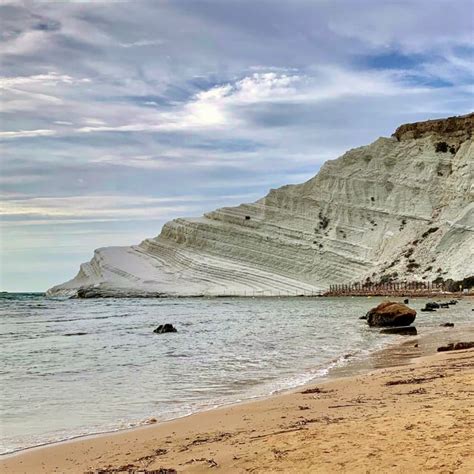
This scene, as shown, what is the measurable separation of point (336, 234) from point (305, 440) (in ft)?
234


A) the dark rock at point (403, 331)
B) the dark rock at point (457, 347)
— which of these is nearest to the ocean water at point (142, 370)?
the dark rock at point (403, 331)

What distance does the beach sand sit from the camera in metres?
4.88

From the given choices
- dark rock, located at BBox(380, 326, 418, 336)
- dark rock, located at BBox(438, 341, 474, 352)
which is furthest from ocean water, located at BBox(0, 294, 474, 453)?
dark rock, located at BBox(438, 341, 474, 352)

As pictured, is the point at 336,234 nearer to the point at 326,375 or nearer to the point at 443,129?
the point at 443,129

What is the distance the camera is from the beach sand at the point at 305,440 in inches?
192

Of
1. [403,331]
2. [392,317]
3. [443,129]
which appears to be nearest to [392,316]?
[392,317]

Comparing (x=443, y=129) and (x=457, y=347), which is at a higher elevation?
(x=443, y=129)

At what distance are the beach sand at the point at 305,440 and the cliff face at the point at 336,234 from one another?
60.8 metres

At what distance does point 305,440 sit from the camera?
565cm

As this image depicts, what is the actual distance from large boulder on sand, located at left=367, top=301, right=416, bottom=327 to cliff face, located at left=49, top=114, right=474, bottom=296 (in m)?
45.0

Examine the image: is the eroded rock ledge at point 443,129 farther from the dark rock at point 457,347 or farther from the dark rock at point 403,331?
the dark rock at point 457,347

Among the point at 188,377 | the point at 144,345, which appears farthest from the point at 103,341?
the point at 188,377

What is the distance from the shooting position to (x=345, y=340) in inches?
733

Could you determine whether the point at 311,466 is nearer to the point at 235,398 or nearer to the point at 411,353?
the point at 235,398
